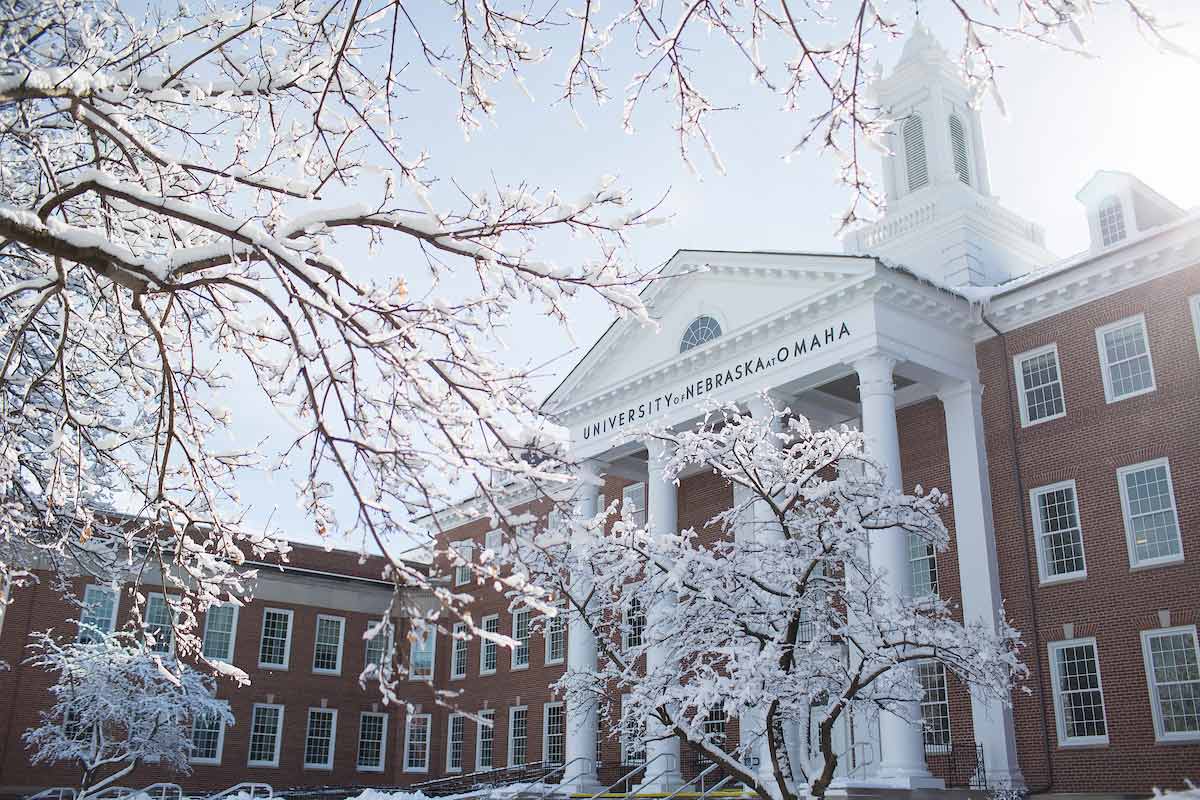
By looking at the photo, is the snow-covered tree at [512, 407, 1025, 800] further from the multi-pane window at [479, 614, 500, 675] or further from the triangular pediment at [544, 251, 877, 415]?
the multi-pane window at [479, 614, 500, 675]

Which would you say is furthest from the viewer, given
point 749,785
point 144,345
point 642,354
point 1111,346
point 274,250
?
point 642,354

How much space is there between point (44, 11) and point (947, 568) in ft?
70.4

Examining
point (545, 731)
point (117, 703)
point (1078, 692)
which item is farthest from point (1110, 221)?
point (117, 703)

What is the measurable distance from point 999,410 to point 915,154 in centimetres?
1146

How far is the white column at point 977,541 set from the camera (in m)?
21.7

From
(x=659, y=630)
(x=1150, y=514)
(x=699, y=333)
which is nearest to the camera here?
(x=659, y=630)

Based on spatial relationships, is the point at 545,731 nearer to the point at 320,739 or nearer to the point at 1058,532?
the point at 320,739

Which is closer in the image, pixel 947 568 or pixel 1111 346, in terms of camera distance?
pixel 1111 346

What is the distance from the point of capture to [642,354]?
30.3 metres

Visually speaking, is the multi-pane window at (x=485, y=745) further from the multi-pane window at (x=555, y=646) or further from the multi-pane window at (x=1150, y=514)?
the multi-pane window at (x=1150, y=514)

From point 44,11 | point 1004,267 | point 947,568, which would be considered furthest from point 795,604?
point 1004,267

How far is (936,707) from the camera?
23.9m

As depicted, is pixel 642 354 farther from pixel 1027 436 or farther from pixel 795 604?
pixel 795 604

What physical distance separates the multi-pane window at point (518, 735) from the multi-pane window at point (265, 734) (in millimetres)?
8833
